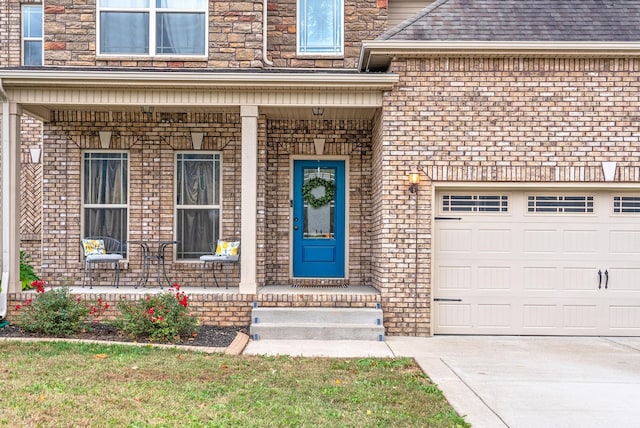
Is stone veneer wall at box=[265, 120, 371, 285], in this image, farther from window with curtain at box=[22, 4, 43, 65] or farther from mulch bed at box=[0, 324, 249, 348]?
window with curtain at box=[22, 4, 43, 65]

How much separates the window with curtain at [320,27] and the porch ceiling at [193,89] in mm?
2250

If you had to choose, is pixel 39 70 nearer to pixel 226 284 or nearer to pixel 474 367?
pixel 226 284

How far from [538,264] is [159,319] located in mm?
5356

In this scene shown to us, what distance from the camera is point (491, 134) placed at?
323 inches

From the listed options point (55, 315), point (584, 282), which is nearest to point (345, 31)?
point (584, 282)

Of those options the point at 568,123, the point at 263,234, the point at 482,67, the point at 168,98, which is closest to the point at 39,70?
the point at 168,98

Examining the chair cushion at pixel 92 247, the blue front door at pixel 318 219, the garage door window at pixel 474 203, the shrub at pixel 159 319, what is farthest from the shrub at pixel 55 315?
the garage door window at pixel 474 203

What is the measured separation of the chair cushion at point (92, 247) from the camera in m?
9.08

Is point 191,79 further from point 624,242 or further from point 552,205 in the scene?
point 624,242

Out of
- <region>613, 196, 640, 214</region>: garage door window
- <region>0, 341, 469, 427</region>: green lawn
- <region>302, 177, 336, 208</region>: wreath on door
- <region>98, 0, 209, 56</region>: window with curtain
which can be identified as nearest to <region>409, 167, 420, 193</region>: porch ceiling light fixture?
<region>302, 177, 336, 208</region>: wreath on door

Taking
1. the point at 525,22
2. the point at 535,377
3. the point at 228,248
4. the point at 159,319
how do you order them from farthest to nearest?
the point at 228,248 → the point at 525,22 → the point at 159,319 → the point at 535,377

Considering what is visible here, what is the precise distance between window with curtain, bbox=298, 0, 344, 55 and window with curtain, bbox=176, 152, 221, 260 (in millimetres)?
2670

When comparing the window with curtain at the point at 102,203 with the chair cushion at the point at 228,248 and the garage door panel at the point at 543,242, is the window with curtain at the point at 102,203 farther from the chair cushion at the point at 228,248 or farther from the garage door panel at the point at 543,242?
the garage door panel at the point at 543,242

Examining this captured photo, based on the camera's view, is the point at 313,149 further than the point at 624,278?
Yes
